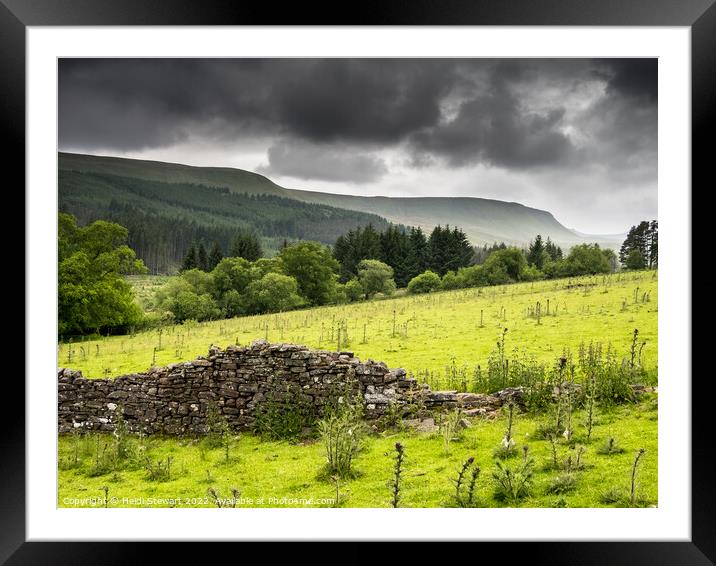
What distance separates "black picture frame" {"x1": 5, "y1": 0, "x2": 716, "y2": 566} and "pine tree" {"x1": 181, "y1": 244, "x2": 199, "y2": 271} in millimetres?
5207

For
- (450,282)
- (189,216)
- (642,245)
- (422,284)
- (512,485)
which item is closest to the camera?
(512,485)

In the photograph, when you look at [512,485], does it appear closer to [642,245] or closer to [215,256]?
[642,245]

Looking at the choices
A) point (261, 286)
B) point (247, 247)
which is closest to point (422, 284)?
point (261, 286)

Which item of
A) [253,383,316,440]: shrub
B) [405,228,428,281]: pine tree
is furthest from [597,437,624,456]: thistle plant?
[405,228,428,281]: pine tree

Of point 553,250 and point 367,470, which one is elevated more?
point 553,250

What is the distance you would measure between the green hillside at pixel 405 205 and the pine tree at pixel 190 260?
1266 millimetres

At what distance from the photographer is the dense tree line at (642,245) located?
25.6 feet

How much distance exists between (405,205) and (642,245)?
13.5ft

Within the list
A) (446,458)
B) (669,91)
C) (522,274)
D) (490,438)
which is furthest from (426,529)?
(522,274)

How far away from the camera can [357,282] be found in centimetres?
885

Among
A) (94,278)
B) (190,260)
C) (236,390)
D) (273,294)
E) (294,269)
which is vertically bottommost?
(236,390)

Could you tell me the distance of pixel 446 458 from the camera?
4523 mm

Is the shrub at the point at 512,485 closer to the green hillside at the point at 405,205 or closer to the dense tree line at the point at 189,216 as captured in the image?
the green hillside at the point at 405,205

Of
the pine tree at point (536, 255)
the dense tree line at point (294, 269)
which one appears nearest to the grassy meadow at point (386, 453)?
the dense tree line at point (294, 269)
